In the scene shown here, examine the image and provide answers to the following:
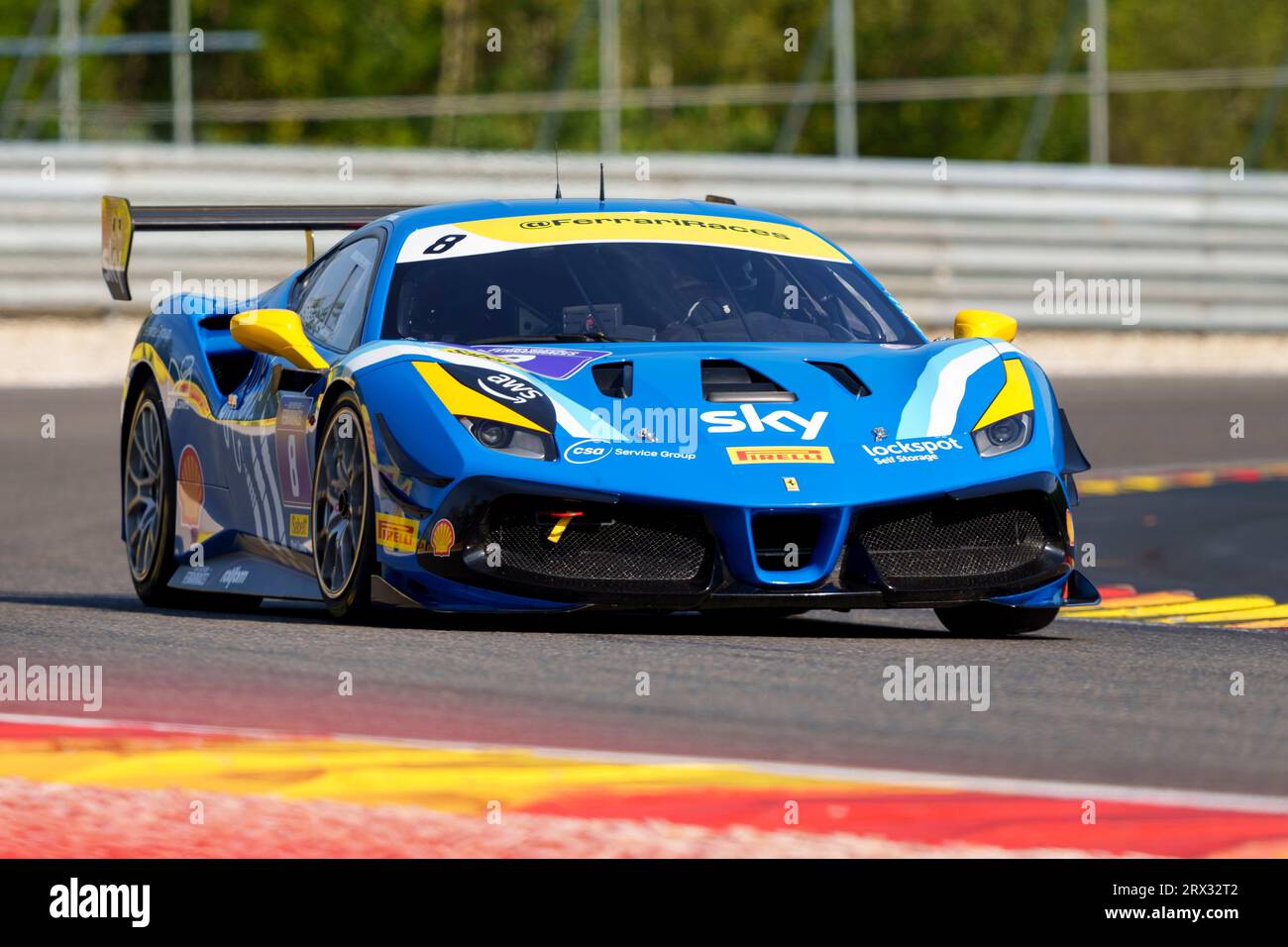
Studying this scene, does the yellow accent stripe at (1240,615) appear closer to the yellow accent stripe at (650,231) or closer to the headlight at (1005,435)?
the yellow accent stripe at (650,231)

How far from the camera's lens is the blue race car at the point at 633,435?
6859 millimetres

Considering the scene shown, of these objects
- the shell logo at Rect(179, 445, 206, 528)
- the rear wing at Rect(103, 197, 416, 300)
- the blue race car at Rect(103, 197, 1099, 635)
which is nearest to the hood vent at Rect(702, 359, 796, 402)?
the blue race car at Rect(103, 197, 1099, 635)

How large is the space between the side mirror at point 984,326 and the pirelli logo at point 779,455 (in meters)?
1.19

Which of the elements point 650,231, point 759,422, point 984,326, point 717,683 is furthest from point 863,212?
point 717,683

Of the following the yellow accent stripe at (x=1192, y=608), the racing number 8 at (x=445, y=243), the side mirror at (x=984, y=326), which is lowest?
the yellow accent stripe at (x=1192, y=608)

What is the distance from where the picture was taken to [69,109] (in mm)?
27344

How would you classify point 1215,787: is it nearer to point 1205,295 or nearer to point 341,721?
point 341,721

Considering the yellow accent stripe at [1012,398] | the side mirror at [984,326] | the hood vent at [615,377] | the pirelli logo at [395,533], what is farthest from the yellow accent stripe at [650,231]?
the pirelli logo at [395,533]

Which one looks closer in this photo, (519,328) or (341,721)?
(341,721)

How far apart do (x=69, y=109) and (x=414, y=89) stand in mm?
27789

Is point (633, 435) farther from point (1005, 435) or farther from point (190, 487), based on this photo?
point (190, 487)

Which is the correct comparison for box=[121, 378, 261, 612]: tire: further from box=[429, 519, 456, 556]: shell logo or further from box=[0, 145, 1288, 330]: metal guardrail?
box=[0, 145, 1288, 330]: metal guardrail
